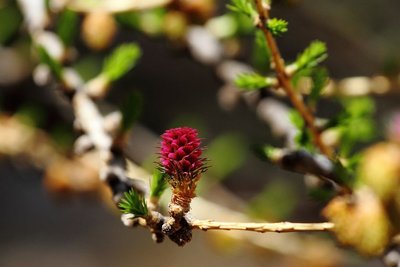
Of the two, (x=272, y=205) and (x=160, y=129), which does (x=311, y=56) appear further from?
(x=160, y=129)

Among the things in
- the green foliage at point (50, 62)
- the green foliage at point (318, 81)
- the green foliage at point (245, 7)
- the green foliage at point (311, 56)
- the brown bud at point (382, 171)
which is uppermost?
the green foliage at point (50, 62)

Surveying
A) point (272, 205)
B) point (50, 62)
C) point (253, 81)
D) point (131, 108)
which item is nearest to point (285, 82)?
point (253, 81)

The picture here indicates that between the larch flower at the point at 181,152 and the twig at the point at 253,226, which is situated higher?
the larch flower at the point at 181,152

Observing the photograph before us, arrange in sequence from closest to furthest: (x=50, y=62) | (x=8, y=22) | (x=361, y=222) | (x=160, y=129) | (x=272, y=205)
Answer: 1. (x=361, y=222)
2. (x=50, y=62)
3. (x=272, y=205)
4. (x=8, y=22)
5. (x=160, y=129)

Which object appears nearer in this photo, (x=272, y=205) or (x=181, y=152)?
(x=181, y=152)

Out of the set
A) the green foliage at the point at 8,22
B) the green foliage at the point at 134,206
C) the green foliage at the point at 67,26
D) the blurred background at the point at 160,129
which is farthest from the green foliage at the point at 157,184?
the green foliage at the point at 8,22

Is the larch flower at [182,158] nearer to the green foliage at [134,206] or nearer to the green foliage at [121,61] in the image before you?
the green foliage at [134,206]

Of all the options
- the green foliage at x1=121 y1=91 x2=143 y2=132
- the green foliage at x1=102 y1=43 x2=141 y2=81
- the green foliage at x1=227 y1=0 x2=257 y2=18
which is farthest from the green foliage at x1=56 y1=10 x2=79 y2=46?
the green foliage at x1=227 y1=0 x2=257 y2=18
